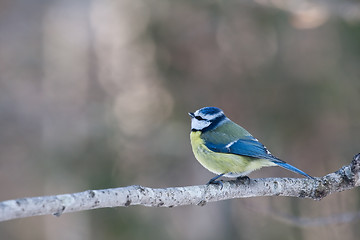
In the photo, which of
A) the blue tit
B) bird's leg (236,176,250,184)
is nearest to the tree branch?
bird's leg (236,176,250,184)

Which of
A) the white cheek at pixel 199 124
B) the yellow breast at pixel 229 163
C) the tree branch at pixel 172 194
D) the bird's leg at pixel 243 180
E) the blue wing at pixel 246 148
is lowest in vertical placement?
the tree branch at pixel 172 194

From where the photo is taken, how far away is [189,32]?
6.24 metres

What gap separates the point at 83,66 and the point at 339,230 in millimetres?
5752

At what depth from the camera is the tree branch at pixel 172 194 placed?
179 centimetres

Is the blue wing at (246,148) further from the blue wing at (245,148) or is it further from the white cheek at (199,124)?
the white cheek at (199,124)

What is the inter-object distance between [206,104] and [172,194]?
12.9 ft

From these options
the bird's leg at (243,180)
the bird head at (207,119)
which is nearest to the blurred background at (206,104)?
the bird head at (207,119)

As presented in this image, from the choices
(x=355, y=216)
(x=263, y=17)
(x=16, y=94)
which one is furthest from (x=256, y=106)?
(x=16, y=94)

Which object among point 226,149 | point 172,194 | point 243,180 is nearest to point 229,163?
point 226,149

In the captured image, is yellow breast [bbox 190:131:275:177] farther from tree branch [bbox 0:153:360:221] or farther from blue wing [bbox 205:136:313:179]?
tree branch [bbox 0:153:360:221]

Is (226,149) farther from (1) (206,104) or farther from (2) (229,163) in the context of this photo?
(1) (206,104)

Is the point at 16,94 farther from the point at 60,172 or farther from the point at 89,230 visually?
the point at 89,230

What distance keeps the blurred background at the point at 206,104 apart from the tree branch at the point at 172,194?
59.6 inches

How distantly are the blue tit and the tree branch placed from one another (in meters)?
0.21
